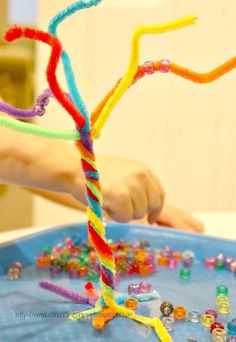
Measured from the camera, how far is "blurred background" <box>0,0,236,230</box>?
4.22ft

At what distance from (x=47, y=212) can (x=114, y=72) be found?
41 cm

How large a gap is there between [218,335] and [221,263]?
0.19 metres

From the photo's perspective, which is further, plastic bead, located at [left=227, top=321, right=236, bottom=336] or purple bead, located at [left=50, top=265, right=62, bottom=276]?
purple bead, located at [left=50, top=265, right=62, bottom=276]

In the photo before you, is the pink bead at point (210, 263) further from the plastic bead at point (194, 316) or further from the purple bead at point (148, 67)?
the purple bead at point (148, 67)

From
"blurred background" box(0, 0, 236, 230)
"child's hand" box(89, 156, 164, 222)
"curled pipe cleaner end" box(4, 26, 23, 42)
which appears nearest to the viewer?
"curled pipe cleaner end" box(4, 26, 23, 42)

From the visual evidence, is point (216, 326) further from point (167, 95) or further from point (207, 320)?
point (167, 95)

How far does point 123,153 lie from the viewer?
4.51 ft

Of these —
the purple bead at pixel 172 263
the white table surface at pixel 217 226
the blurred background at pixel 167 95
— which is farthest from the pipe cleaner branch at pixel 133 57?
the blurred background at pixel 167 95

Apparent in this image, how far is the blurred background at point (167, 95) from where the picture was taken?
4.22 feet

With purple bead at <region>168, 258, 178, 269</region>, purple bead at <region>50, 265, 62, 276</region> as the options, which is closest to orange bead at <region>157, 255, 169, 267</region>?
purple bead at <region>168, 258, 178, 269</region>

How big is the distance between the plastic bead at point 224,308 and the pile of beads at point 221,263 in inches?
4.4

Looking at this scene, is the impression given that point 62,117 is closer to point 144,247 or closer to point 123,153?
point 123,153

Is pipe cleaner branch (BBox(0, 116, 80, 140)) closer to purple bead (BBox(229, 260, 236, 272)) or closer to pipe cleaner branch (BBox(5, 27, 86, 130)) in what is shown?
pipe cleaner branch (BBox(5, 27, 86, 130))

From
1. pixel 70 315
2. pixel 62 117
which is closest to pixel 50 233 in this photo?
pixel 70 315
